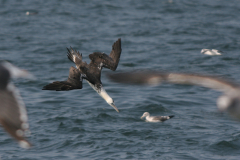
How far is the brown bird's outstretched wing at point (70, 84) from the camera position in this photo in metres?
6.67

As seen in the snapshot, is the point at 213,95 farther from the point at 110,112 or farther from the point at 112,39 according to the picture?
the point at 112,39

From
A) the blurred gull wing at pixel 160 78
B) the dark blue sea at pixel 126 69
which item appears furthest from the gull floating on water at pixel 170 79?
the dark blue sea at pixel 126 69

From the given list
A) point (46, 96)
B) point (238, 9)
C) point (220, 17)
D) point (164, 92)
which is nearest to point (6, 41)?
point (46, 96)

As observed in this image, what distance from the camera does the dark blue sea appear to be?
9617 mm

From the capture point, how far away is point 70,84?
713 centimetres

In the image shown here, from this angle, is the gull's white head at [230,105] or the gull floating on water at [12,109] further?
the gull's white head at [230,105]

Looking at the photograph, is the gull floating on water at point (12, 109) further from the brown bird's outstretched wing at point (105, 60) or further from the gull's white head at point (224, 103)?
the brown bird's outstretched wing at point (105, 60)

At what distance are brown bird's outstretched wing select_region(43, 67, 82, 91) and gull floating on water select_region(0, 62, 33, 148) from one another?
2.07m

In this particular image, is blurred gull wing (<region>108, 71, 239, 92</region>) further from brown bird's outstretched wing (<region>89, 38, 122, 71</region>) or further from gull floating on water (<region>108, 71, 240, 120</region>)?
brown bird's outstretched wing (<region>89, 38, 122, 71</region>)

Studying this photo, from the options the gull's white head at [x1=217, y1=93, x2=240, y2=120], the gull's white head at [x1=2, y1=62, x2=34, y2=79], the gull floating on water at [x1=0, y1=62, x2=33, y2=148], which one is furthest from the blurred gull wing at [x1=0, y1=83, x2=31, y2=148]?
the gull's white head at [x1=217, y1=93, x2=240, y2=120]

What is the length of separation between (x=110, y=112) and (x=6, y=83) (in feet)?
25.3

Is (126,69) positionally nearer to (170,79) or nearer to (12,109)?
(170,79)

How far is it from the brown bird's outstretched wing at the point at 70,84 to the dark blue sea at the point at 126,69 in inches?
21.4

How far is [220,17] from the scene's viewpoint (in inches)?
1032
